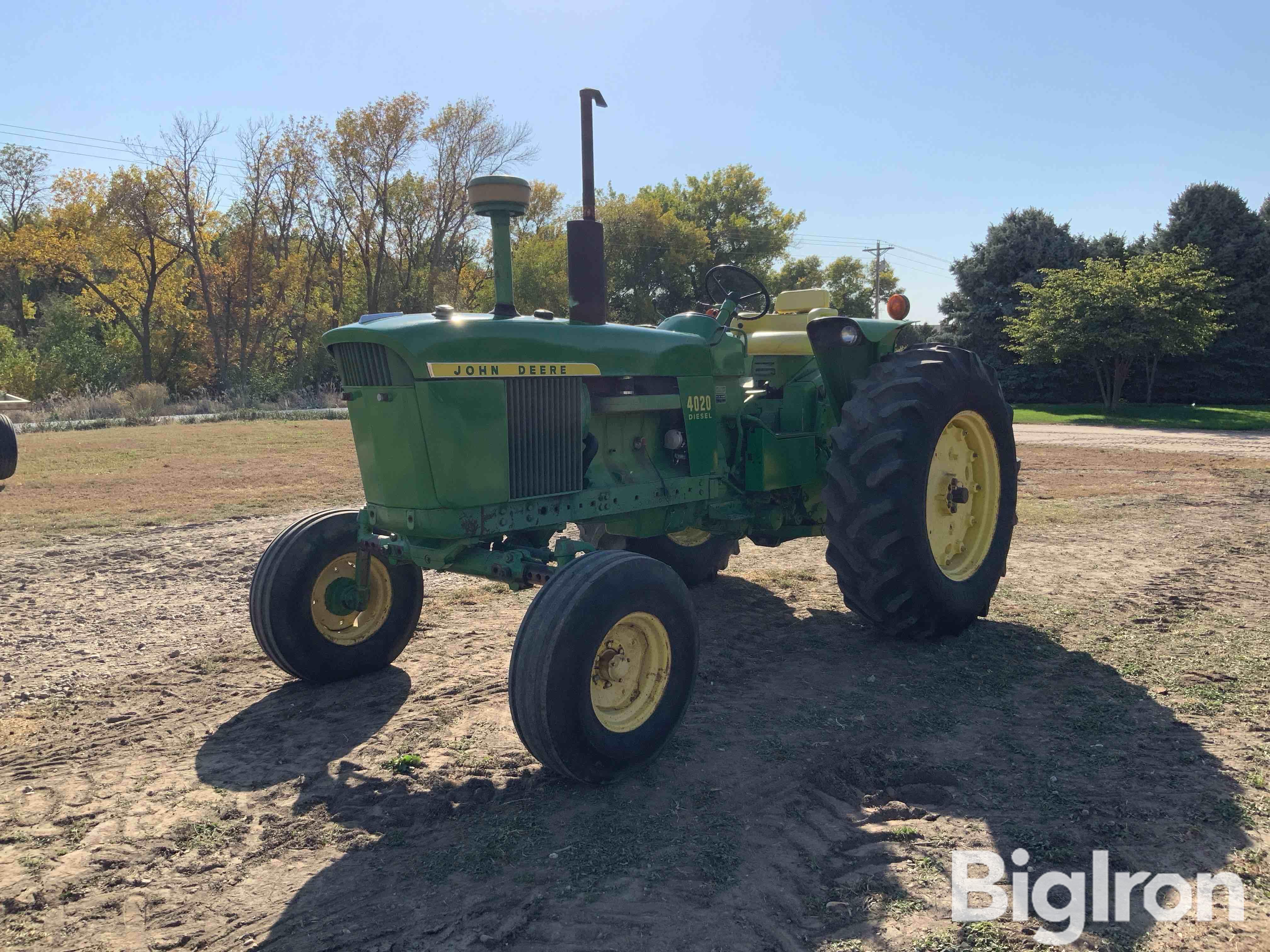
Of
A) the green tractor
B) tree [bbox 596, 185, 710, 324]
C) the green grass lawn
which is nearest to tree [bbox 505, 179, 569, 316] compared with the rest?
tree [bbox 596, 185, 710, 324]

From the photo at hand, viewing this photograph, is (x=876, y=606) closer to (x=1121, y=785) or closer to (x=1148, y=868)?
(x=1121, y=785)

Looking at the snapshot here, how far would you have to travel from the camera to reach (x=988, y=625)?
5.37 m

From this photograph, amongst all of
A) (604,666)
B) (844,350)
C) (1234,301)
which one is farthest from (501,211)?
(1234,301)

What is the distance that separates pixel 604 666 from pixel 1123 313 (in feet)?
81.7

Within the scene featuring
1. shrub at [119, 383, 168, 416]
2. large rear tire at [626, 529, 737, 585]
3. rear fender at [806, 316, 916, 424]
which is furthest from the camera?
shrub at [119, 383, 168, 416]

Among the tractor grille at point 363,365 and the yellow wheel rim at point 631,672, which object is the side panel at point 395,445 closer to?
the tractor grille at point 363,365

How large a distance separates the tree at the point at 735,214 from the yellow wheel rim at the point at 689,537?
129 ft

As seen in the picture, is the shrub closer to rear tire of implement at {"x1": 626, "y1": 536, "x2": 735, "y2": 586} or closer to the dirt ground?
the dirt ground

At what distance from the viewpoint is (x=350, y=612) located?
4.61 metres

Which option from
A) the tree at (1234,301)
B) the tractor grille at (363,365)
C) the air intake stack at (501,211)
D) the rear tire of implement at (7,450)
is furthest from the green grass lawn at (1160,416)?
the rear tire of implement at (7,450)

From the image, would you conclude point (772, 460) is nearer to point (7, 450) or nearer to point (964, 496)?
point (964, 496)

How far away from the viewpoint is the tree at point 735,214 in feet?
145

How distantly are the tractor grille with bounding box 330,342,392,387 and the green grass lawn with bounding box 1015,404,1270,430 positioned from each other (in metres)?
20.9

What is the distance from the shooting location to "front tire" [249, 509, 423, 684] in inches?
171
